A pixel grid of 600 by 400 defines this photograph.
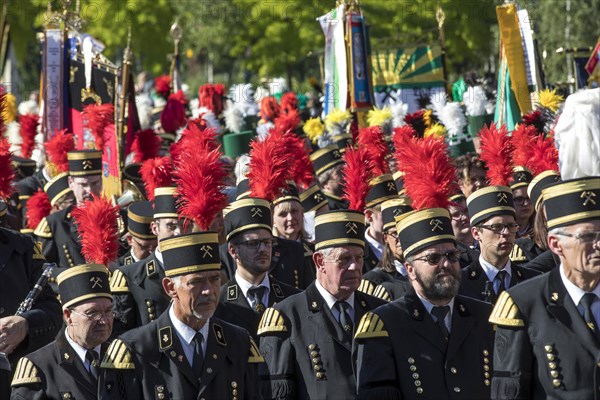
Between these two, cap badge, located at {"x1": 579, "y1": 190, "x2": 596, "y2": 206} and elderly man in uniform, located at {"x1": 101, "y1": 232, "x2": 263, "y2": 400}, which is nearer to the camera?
cap badge, located at {"x1": 579, "y1": 190, "x2": 596, "y2": 206}

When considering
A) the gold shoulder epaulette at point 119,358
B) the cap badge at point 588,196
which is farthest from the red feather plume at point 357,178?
the cap badge at point 588,196

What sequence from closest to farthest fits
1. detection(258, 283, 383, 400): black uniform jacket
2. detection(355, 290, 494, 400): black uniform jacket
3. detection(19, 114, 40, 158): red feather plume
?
1. detection(355, 290, 494, 400): black uniform jacket
2. detection(258, 283, 383, 400): black uniform jacket
3. detection(19, 114, 40, 158): red feather plume

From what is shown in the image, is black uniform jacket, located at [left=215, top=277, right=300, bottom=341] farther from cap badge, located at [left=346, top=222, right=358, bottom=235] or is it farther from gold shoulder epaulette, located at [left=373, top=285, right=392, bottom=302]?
cap badge, located at [left=346, top=222, right=358, bottom=235]

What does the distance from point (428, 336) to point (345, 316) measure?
981 mm

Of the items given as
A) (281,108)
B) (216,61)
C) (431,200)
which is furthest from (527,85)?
(216,61)

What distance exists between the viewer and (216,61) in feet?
153

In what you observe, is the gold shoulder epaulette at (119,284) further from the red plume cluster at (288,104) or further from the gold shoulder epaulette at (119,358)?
the red plume cluster at (288,104)

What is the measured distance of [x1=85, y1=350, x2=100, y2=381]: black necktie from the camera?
767cm

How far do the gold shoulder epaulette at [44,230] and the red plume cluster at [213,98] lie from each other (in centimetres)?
713

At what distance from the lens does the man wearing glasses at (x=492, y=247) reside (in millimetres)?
8758

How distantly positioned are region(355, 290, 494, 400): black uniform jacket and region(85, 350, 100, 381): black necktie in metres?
1.64

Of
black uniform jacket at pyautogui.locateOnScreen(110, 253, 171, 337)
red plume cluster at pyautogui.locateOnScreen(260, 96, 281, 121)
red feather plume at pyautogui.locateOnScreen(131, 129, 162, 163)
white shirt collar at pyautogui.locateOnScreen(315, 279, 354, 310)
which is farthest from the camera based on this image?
red plume cluster at pyautogui.locateOnScreen(260, 96, 281, 121)

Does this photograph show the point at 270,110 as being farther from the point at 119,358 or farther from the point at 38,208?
the point at 119,358

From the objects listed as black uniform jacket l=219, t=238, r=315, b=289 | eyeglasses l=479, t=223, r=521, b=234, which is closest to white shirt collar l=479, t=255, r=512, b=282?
eyeglasses l=479, t=223, r=521, b=234
